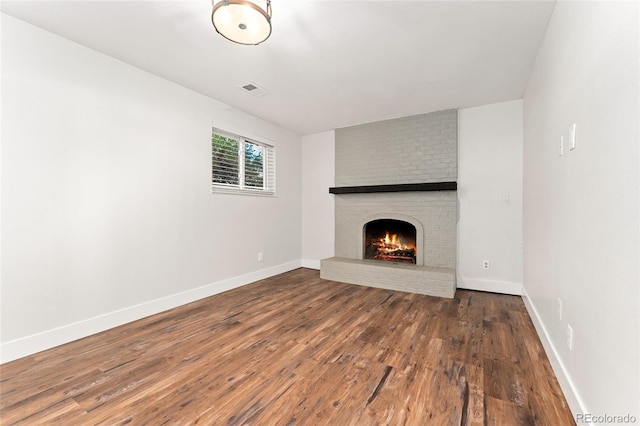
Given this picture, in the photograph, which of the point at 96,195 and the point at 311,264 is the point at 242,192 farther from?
the point at 311,264

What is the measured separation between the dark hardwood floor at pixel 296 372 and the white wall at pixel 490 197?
797mm

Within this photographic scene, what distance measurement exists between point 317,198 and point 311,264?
1.26 meters

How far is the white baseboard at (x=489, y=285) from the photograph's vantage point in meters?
3.47

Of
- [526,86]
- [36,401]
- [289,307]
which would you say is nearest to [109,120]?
[36,401]

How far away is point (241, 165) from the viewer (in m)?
4.00

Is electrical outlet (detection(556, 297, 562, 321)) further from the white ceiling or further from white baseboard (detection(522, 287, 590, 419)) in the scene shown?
the white ceiling

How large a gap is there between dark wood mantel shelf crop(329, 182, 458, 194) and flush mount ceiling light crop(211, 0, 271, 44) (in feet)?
9.27

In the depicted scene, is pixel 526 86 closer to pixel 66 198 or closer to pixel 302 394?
pixel 302 394

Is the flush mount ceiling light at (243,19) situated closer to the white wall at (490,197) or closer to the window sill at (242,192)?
the window sill at (242,192)

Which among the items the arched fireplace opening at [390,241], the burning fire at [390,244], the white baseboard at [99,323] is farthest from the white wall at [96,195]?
the burning fire at [390,244]

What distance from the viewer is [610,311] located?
1035mm

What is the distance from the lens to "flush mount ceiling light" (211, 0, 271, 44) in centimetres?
157

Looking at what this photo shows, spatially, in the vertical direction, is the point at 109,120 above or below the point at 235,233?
above

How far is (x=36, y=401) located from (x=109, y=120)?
2.22 meters
